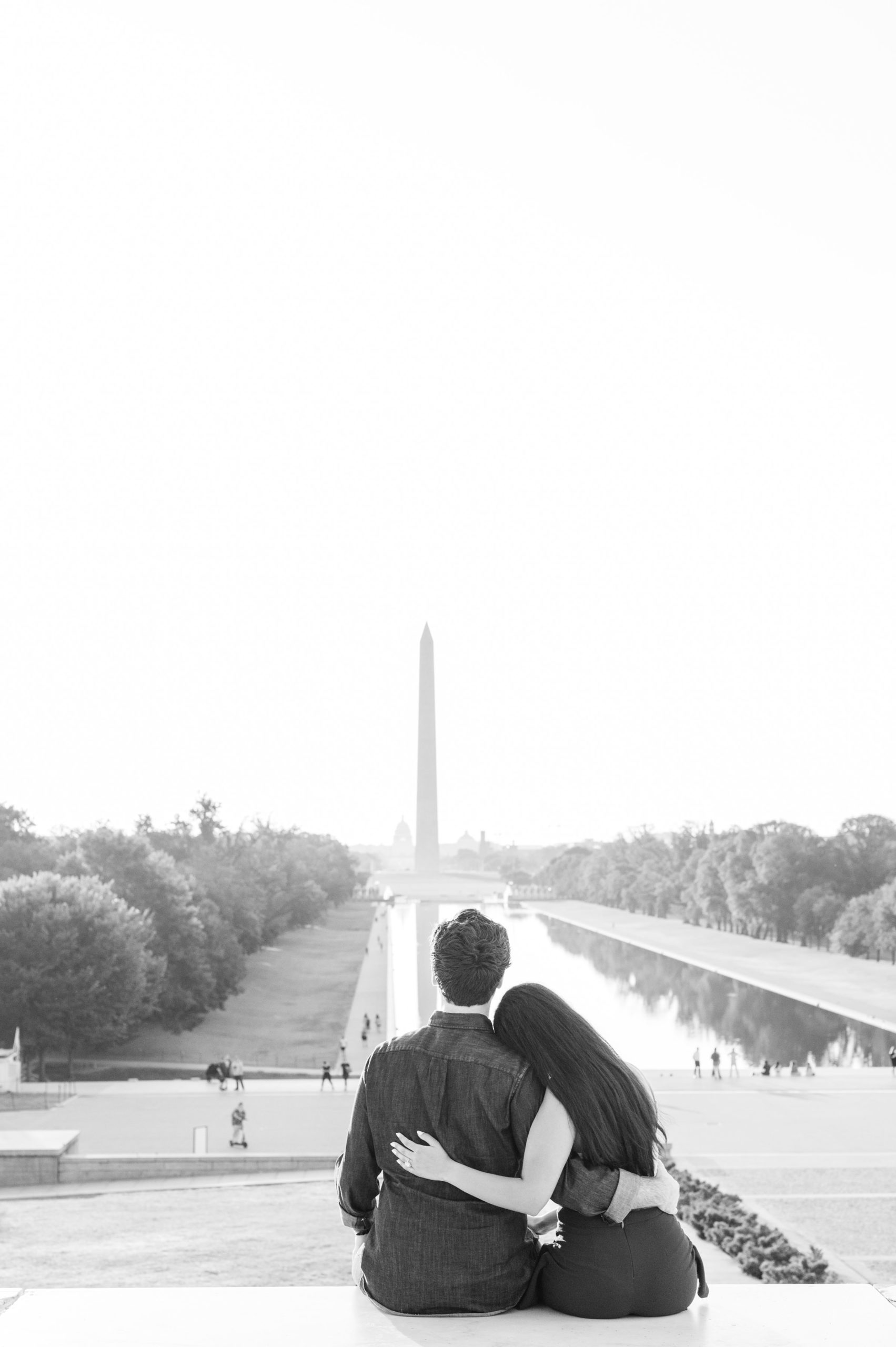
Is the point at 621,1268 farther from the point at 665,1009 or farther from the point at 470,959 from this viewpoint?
the point at 665,1009

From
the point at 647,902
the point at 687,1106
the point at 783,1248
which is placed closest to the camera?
the point at 783,1248

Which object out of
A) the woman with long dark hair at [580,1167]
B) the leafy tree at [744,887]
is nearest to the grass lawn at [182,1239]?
the woman with long dark hair at [580,1167]

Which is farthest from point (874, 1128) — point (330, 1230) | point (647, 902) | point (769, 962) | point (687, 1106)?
point (647, 902)

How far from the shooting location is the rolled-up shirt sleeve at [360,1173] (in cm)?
312

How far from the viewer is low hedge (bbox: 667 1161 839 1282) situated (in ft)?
31.9

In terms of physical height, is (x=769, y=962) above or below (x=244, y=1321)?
below

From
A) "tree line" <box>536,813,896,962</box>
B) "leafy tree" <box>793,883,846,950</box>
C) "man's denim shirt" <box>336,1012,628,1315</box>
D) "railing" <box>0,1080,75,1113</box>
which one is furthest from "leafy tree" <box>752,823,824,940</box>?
"man's denim shirt" <box>336,1012,628,1315</box>

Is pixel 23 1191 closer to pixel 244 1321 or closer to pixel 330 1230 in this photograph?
pixel 330 1230

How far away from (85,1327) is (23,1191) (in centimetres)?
1257

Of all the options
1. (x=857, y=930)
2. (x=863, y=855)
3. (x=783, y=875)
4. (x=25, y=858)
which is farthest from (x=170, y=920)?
(x=863, y=855)

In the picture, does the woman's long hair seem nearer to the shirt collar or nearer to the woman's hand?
the shirt collar

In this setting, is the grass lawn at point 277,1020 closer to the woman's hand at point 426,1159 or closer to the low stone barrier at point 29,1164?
the low stone barrier at point 29,1164

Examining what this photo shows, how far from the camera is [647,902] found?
73.6 metres

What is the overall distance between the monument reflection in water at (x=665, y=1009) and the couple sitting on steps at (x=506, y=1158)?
15285 mm
